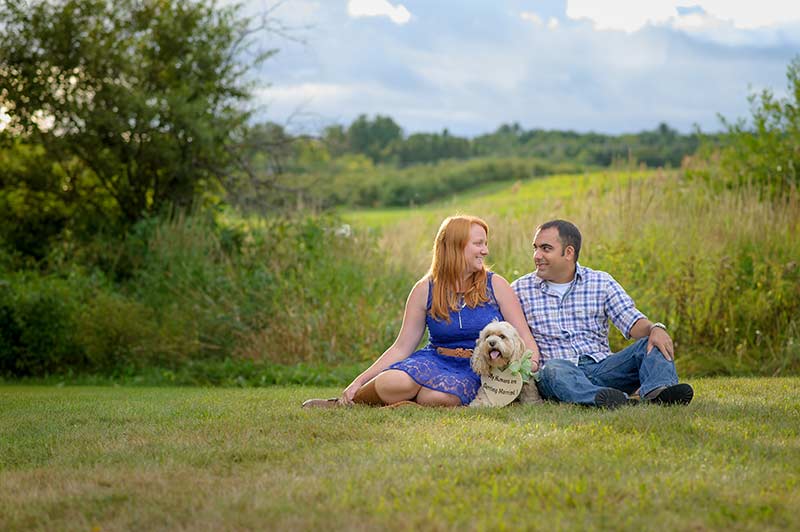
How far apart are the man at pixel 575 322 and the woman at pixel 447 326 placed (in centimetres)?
30

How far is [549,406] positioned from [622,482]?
2160 mm

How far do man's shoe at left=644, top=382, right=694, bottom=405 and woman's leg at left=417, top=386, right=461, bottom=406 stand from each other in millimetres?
1338

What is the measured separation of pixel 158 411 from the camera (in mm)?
6699

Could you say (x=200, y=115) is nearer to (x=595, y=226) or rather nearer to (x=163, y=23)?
(x=163, y=23)

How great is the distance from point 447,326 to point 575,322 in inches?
38.7

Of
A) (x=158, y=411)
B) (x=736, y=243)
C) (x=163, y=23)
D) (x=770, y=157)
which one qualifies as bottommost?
(x=158, y=411)

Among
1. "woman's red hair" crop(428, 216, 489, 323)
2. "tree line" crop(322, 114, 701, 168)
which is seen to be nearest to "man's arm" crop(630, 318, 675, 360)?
"woman's red hair" crop(428, 216, 489, 323)

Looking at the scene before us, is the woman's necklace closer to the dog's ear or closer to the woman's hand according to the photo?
the dog's ear

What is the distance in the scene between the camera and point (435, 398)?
6488 mm

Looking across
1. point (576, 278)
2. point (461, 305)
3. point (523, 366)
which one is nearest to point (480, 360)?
point (523, 366)

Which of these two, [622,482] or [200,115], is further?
[200,115]

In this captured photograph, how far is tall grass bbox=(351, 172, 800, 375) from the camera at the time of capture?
9.76m

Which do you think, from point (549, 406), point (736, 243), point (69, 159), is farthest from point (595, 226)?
point (69, 159)

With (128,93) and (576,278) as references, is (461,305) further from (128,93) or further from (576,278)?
(128,93)
